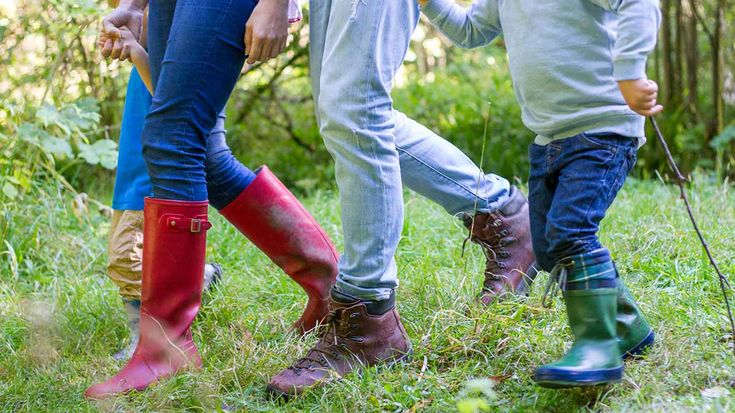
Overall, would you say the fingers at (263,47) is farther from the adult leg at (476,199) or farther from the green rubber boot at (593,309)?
the green rubber boot at (593,309)

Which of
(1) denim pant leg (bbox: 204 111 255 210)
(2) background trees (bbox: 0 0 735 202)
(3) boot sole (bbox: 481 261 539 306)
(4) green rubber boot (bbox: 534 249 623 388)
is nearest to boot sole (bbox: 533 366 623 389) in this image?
(4) green rubber boot (bbox: 534 249 623 388)

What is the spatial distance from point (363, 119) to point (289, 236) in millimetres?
576

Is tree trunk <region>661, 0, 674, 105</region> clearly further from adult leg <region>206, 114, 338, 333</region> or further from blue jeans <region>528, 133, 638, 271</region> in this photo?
blue jeans <region>528, 133, 638, 271</region>

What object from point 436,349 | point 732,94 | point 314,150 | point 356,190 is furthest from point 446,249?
point 732,94

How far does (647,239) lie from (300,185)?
3171mm

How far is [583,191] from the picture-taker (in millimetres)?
1877

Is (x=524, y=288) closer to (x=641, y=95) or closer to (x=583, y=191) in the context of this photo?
(x=583, y=191)

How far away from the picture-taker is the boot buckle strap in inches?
87.6

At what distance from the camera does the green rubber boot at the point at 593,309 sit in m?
1.85

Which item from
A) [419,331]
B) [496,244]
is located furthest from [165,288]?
[496,244]

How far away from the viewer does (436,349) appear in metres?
2.32

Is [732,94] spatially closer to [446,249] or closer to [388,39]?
[446,249]

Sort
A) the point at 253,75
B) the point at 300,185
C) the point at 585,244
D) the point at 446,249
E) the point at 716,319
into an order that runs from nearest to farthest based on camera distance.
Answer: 1. the point at 585,244
2. the point at 716,319
3. the point at 446,249
4. the point at 300,185
5. the point at 253,75

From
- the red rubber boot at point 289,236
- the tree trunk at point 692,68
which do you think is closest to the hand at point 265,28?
the red rubber boot at point 289,236
